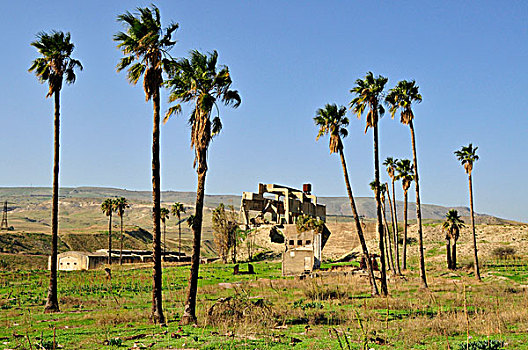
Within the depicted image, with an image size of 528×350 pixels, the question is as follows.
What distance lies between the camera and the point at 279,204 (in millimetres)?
106625

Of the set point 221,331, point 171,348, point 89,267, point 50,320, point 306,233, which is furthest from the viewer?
point 306,233

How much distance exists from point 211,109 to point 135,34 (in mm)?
4649

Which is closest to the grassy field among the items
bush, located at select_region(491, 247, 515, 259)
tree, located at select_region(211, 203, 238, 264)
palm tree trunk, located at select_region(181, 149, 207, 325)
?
palm tree trunk, located at select_region(181, 149, 207, 325)

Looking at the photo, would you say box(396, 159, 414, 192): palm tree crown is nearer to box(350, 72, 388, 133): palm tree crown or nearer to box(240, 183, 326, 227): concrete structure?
box(350, 72, 388, 133): palm tree crown

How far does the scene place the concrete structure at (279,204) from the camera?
9938 centimetres

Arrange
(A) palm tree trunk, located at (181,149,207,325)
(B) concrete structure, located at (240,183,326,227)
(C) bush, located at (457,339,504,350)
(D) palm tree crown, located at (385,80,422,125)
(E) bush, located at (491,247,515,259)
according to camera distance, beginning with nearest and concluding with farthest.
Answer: (C) bush, located at (457,339,504,350)
(A) palm tree trunk, located at (181,149,207,325)
(D) palm tree crown, located at (385,80,422,125)
(E) bush, located at (491,247,515,259)
(B) concrete structure, located at (240,183,326,227)

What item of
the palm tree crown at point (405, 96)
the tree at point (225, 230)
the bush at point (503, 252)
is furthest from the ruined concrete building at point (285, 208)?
the palm tree crown at point (405, 96)

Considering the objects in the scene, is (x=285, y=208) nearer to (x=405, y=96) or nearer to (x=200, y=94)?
(x=405, y=96)

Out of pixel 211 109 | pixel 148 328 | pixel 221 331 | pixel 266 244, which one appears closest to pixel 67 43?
pixel 211 109

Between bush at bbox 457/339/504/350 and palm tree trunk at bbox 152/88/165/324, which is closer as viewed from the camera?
bush at bbox 457/339/504/350

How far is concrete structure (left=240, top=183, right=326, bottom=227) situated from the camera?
99375 millimetres

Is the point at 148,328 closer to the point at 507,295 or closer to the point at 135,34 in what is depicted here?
the point at 135,34

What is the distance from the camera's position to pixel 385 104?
3641 cm

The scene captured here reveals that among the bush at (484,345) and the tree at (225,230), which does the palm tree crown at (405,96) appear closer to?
the bush at (484,345)
